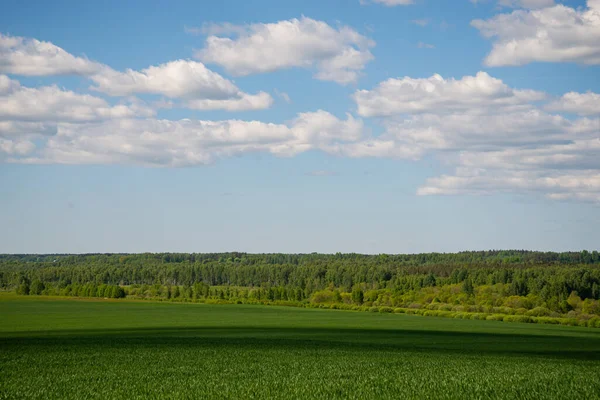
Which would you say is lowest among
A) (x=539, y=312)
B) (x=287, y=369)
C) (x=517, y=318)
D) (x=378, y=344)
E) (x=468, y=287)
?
(x=517, y=318)

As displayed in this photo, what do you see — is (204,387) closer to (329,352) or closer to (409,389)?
(409,389)

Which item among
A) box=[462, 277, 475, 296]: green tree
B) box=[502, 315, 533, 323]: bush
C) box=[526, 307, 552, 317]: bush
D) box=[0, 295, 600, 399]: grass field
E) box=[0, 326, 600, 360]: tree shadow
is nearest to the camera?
box=[0, 295, 600, 399]: grass field

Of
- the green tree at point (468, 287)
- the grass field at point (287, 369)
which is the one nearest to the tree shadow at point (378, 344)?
the grass field at point (287, 369)

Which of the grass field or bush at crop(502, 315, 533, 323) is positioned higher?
the grass field

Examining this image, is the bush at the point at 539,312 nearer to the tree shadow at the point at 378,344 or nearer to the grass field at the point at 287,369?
the tree shadow at the point at 378,344

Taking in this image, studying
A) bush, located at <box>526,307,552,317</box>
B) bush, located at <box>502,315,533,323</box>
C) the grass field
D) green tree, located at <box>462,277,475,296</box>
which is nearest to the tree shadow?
the grass field

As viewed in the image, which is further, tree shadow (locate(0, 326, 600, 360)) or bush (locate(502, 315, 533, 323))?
→ bush (locate(502, 315, 533, 323))

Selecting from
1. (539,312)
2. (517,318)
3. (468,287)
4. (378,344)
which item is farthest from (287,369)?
(468,287)

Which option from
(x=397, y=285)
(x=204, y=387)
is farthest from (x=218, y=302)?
(x=204, y=387)

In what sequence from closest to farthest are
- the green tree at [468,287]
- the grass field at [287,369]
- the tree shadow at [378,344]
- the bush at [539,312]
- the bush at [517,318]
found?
the grass field at [287,369]
the tree shadow at [378,344]
the bush at [517,318]
the bush at [539,312]
the green tree at [468,287]

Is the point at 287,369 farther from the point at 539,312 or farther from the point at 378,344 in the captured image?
the point at 539,312

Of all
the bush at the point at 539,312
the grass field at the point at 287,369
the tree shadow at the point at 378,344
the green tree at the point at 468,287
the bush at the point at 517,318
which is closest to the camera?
the grass field at the point at 287,369

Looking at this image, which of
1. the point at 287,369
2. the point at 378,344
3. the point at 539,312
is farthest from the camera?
the point at 539,312

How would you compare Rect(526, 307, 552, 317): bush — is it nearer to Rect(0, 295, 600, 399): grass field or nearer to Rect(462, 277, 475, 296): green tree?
Rect(462, 277, 475, 296): green tree
